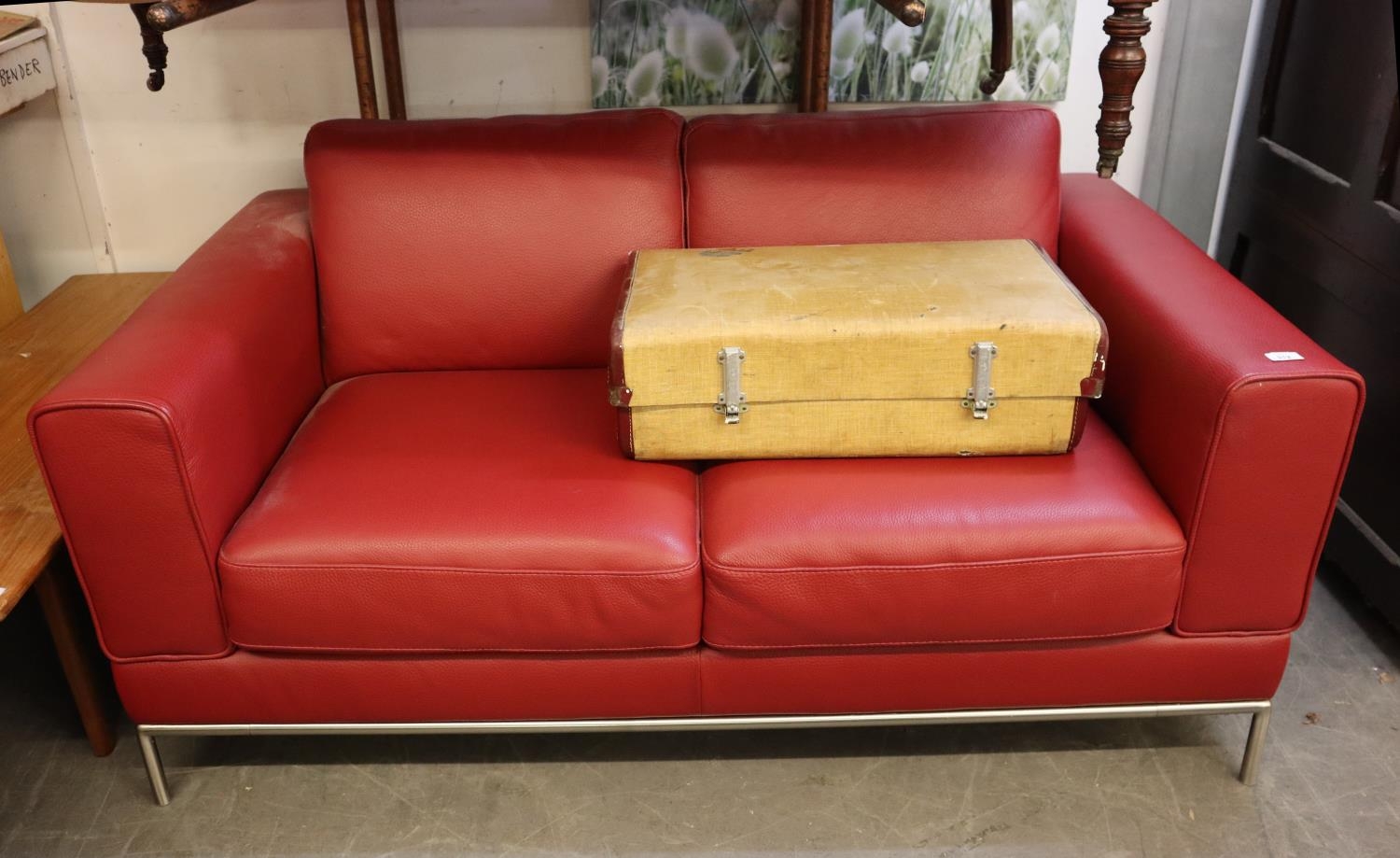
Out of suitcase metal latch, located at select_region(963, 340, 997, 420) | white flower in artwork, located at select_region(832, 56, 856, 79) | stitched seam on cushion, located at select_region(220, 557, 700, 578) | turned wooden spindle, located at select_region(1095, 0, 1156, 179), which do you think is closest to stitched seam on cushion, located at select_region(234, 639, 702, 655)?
stitched seam on cushion, located at select_region(220, 557, 700, 578)

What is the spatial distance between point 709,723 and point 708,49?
1.18 metres

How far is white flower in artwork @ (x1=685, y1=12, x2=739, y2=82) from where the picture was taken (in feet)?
6.85

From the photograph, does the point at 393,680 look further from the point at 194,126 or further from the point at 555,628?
the point at 194,126

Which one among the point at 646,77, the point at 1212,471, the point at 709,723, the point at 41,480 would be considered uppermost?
the point at 646,77

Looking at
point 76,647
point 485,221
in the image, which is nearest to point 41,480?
point 76,647

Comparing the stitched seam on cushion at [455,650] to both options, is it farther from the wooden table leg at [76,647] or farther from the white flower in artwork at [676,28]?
the white flower in artwork at [676,28]

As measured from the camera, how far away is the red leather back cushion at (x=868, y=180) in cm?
188

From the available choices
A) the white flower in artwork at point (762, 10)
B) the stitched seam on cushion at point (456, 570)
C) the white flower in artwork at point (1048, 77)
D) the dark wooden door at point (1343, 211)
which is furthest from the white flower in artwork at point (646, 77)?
the dark wooden door at point (1343, 211)

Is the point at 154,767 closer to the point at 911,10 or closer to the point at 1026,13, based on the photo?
the point at 911,10

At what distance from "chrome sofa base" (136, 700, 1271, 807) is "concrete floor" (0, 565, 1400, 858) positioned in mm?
115

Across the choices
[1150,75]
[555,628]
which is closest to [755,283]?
[555,628]

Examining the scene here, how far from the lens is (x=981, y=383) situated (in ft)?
5.10

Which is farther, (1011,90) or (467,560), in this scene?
(1011,90)

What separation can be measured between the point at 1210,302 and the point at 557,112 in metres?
1.19
